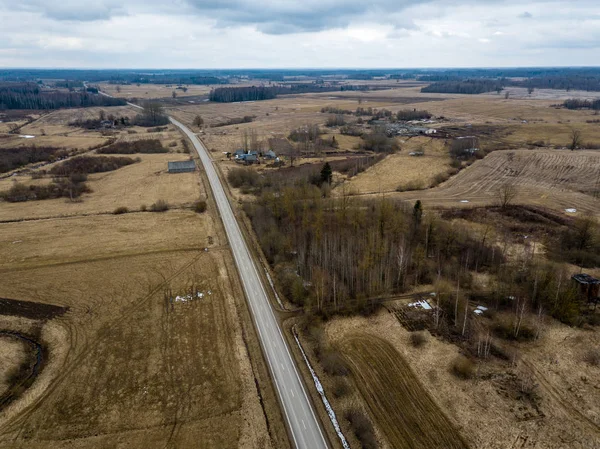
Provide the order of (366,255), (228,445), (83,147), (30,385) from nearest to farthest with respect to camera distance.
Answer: (228,445) → (30,385) → (366,255) → (83,147)

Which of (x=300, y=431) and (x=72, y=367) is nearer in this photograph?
(x=300, y=431)

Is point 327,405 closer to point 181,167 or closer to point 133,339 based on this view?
point 133,339

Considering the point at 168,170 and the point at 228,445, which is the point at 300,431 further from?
the point at 168,170

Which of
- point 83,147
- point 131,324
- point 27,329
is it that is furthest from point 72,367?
point 83,147

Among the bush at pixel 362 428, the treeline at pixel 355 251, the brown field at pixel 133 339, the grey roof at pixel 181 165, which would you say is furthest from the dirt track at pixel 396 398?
the grey roof at pixel 181 165

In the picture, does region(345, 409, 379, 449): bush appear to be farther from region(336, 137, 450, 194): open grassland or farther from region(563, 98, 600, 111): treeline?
region(563, 98, 600, 111): treeline

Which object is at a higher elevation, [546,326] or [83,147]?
[83,147]

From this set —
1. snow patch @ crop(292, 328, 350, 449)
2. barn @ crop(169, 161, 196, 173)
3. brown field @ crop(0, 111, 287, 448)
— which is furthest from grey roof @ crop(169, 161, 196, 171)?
snow patch @ crop(292, 328, 350, 449)
